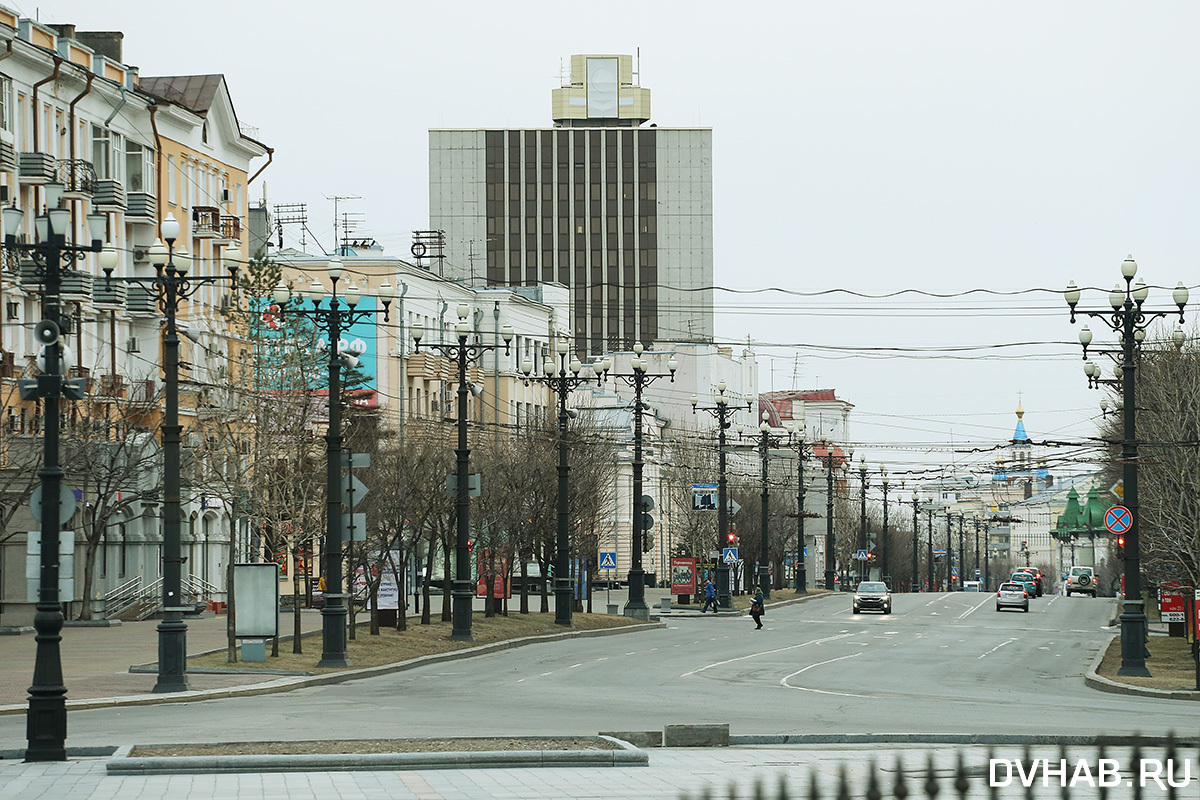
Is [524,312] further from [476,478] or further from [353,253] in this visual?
[476,478]

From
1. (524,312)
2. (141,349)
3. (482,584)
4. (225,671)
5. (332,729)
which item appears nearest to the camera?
(332,729)

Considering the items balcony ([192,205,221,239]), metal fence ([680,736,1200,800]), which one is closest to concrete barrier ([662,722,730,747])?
metal fence ([680,736,1200,800])

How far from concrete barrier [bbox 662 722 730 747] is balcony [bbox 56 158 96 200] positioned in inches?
1747

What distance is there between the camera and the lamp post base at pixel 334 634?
35656 mm

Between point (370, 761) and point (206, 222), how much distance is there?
53.9 m

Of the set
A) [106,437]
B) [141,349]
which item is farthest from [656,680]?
[141,349]

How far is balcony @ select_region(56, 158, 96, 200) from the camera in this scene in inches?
2336

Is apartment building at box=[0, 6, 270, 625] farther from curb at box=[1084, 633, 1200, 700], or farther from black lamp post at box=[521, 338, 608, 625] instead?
curb at box=[1084, 633, 1200, 700]

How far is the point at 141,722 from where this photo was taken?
24.6m

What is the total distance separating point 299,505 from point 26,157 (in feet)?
64.9

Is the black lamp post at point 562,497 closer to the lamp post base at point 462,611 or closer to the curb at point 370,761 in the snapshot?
the lamp post base at point 462,611

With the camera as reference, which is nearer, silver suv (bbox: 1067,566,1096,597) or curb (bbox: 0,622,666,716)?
curb (bbox: 0,622,666,716)

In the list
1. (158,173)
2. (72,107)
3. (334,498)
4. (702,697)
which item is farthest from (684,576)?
(702,697)

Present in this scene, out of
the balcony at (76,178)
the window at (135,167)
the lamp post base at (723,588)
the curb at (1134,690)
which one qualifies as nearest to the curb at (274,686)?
the curb at (1134,690)
